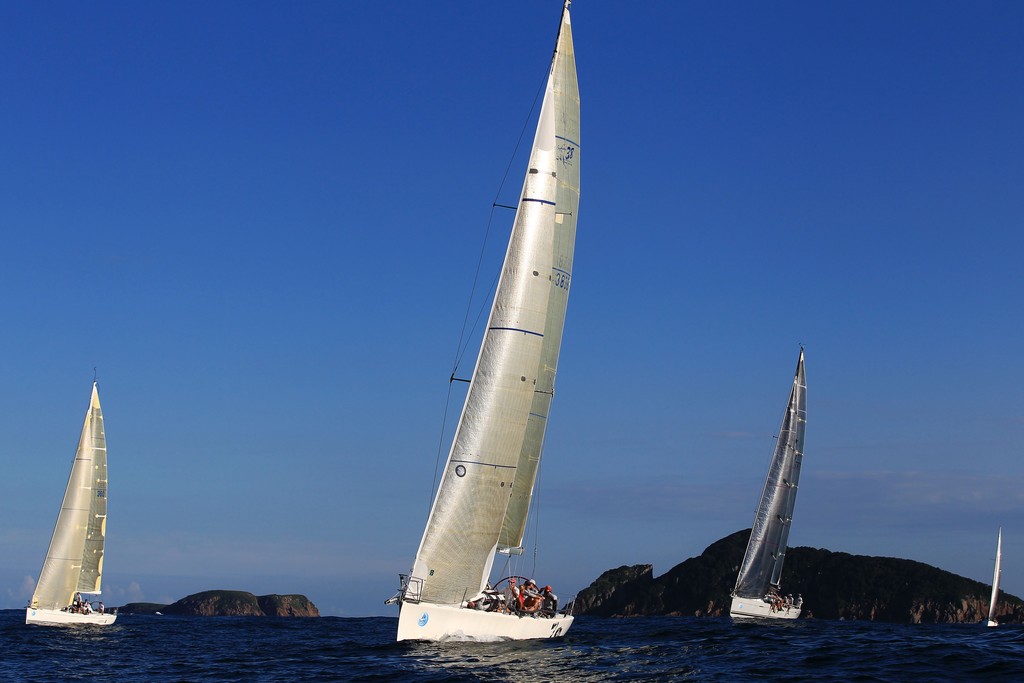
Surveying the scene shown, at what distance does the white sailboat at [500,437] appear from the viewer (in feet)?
102

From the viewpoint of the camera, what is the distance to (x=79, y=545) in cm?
5678

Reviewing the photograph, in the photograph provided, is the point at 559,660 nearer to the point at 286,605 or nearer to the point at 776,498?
the point at 776,498

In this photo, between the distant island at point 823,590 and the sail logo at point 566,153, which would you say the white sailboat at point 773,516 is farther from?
the distant island at point 823,590

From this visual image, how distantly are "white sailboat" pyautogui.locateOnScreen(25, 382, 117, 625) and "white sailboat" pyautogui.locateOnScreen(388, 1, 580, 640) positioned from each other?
101 ft

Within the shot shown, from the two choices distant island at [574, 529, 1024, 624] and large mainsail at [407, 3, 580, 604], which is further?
distant island at [574, 529, 1024, 624]

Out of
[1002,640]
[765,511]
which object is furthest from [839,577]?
[1002,640]

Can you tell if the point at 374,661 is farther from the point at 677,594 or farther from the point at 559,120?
the point at 677,594

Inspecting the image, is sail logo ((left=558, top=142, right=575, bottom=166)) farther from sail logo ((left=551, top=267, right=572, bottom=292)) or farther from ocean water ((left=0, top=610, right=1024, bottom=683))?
ocean water ((left=0, top=610, right=1024, bottom=683))

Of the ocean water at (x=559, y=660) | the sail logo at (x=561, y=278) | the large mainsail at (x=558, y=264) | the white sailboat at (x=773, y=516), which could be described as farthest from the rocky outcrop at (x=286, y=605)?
the sail logo at (x=561, y=278)

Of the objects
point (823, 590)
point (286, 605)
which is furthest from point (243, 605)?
point (823, 590)

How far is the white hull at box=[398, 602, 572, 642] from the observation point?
30.1 metres

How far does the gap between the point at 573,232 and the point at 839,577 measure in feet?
246

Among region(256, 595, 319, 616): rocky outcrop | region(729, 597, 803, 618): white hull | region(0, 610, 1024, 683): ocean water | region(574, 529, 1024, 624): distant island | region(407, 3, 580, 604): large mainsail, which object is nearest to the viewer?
region(0, 610, 1024, 683): ocean water

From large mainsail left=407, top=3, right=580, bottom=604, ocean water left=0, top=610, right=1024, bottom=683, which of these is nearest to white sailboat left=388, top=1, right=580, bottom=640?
large mainsail left=407, top=3, right=580, bottom=604
